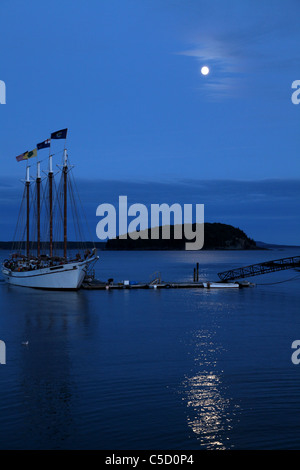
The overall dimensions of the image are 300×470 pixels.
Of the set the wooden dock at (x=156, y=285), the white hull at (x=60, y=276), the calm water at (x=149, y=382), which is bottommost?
the calm water at (x=149, y=382)

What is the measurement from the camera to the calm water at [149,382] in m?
19.2

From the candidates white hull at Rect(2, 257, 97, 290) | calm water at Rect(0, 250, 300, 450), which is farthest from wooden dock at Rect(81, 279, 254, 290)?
calm water at Rect(0, 250, 300, 450)

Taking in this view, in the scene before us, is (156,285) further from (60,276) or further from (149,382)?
(149,382)

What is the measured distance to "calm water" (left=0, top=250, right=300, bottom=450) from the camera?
1920cm

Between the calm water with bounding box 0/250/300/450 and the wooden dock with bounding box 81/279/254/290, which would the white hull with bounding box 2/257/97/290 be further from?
the calm water with bounding box 0/250/300/450

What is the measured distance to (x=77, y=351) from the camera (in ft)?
115

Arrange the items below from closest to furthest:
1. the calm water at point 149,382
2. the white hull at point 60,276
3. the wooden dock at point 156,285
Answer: the calm water at point 149,382 < the white hull at point 60,276 < the wooden dock at point 156,285

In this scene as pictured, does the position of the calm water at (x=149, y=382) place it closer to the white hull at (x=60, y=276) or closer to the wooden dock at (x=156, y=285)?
the white hull at (x=60, y=276)

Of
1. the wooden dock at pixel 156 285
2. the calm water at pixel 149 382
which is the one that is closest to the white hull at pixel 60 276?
the wooden dock at pixel 156 285

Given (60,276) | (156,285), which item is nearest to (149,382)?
(60,276)

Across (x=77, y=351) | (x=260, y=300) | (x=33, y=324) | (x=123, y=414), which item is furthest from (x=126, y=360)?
(x=260, y=300)

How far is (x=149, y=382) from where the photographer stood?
2631 centimetres

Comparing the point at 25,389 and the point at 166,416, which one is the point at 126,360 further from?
the point at 166,416

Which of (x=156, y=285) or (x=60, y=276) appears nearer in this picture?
(x=60, y=276)
